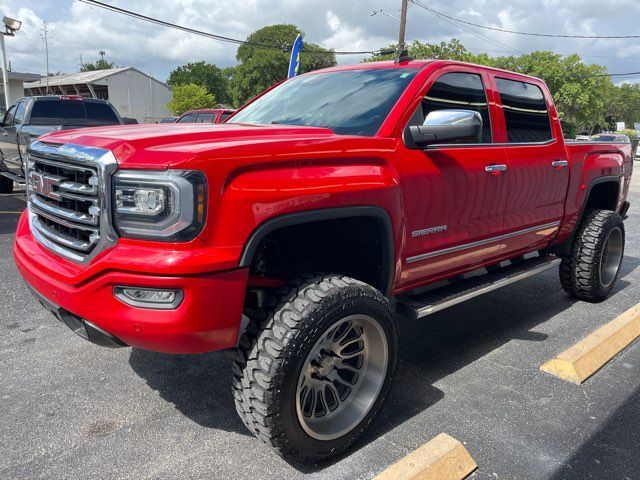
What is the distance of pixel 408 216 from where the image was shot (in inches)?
113

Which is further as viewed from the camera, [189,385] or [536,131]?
[536,131]

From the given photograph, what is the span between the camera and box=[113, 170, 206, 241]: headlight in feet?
6.58

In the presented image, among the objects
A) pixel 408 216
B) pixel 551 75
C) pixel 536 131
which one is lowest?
pixel 408 216

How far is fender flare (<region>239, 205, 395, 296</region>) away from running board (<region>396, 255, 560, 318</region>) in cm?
31

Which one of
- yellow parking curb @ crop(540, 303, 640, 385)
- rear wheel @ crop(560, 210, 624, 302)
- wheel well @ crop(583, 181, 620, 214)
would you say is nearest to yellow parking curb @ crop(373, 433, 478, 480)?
yellow parking curb @ crop(540, 303, 640, 385)

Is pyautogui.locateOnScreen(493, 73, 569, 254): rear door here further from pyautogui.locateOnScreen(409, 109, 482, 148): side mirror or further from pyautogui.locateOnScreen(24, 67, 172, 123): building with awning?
pyautogui.locateOnScreen(24, 67, 172, 123): building with awning

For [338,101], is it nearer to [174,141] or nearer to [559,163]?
[174,141]

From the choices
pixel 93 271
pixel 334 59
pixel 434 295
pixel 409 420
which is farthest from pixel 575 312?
pixel 334 59

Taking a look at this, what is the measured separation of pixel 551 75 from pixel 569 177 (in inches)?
2172

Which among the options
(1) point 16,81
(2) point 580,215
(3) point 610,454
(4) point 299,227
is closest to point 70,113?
(4) point 299,227

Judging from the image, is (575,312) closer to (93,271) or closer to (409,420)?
(409,420)

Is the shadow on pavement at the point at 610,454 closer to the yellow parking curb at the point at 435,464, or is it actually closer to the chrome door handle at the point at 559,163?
the yellow parking curb at the point at 435,464

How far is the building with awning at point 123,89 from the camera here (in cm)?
5641

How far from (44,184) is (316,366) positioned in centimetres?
161
